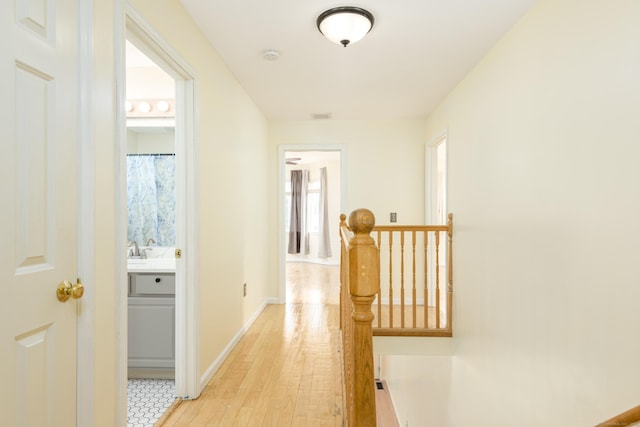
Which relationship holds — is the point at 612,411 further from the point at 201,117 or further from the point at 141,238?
the point at 141,238

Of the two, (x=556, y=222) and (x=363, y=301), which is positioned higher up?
(x=556, y=222)

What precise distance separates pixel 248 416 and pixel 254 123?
292 cm

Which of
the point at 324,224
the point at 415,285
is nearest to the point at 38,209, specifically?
the point at 415,285

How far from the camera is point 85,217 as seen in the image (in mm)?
1234

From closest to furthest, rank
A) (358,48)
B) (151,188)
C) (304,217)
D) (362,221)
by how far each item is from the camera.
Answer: (362,221) → (358,48) → (151,188) → (304,217)

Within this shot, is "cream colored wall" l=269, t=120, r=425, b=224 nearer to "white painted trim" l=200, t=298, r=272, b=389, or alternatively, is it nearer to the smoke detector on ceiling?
"white painted trim" l=200, t=298, r=272, b=389

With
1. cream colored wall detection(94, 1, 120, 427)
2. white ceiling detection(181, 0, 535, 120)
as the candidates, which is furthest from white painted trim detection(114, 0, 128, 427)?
white ceiling detection(181, 0, 535, 120)

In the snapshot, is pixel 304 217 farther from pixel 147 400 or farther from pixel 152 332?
pixel 147 400

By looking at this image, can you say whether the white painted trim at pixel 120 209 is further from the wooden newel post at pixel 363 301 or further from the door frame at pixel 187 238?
the wooden newel post at pixel 363 301

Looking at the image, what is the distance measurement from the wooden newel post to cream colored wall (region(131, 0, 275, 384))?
149 centimetres

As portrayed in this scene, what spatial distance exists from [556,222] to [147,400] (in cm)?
267

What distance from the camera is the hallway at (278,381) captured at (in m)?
2.00

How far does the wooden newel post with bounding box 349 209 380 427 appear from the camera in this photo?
0.93 m

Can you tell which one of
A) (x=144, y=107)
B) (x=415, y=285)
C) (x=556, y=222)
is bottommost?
(x=415, y=285)
